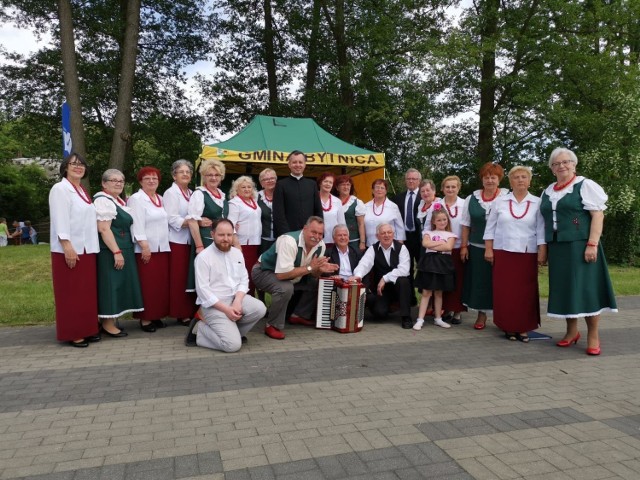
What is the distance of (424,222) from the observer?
6.82m

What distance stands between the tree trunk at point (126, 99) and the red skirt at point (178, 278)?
8.55 m

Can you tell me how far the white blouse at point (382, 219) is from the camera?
684 centimetres

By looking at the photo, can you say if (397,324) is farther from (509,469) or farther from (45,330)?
(45,330)

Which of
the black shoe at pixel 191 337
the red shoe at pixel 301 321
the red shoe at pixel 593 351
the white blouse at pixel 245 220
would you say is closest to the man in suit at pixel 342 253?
the red shoe at pixel 301 321

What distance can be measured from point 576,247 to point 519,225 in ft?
2.07

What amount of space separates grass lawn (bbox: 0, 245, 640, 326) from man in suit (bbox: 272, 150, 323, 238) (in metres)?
3.33

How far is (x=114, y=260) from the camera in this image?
217 inches

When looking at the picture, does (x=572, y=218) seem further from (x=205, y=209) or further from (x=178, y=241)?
(x=178, y=241)

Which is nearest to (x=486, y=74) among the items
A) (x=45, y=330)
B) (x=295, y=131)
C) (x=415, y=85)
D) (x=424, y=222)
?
(x=415, y=85)

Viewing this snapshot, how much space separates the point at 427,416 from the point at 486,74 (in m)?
16.6

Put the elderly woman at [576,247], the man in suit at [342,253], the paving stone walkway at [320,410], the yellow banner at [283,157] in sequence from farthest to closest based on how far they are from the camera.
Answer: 1. the yellow banner at [283,157]
2. the man in suit at [342,253]
3. the elderly woman at [576,247]
4. the paving stone walkway at [320,410]

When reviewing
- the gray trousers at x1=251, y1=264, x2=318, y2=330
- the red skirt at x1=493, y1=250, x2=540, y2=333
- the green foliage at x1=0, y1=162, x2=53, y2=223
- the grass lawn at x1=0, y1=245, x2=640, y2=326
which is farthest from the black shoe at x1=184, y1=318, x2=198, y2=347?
the green foliage at x1=0, y1=162, x2=53, y2=223

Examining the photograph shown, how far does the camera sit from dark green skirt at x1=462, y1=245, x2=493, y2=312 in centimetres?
607

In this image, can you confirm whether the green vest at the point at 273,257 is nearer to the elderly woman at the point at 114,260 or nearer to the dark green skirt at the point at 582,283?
the elderly woman at the point at 114,260
